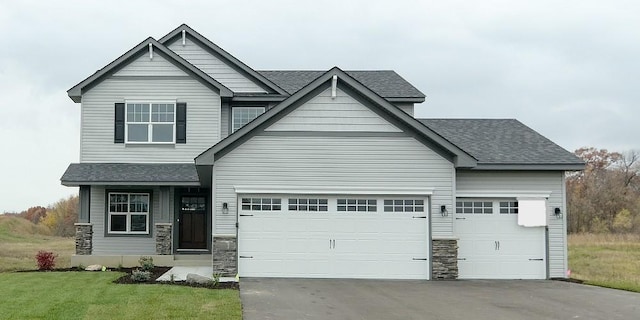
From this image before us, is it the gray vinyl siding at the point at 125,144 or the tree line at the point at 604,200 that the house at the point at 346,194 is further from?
the tree line at the point at 604,200

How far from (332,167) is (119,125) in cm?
865

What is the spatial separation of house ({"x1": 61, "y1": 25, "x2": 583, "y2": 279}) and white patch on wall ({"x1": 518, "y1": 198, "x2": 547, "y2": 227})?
0.03 metres

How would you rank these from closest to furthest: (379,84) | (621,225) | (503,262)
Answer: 1. (503,262)
2. (379,84)
3. (621,225)

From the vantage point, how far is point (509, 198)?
1853cm

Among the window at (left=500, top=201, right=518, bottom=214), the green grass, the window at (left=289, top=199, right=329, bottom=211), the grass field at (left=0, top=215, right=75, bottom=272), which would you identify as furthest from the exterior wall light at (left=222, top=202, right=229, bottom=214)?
the grass field at (left=0, top=215, right=75, bottom=272)

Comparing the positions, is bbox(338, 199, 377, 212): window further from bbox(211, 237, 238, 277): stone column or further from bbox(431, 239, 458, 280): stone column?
bbox(211, 237, 238, 277): stone column

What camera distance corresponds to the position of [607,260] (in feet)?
87.9

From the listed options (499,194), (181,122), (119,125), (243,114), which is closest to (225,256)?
(181,122)

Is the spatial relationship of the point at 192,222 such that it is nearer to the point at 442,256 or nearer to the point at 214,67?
the point at 214,67

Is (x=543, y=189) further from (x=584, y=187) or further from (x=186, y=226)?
(x=584, y=187)

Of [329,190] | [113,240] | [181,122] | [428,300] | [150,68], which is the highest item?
[150,68]

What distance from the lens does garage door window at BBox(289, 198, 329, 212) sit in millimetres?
17422

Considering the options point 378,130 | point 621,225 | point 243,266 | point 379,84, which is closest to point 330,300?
point 243,266

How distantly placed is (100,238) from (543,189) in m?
14.5
